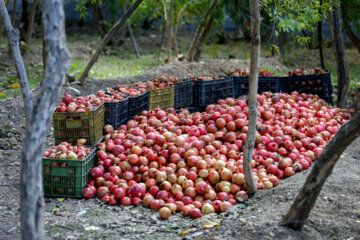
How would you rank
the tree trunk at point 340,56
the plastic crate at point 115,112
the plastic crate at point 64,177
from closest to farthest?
the plastic crate at point 64,177
the plastic crate at point 115,112
the tree trunk at point 340,56

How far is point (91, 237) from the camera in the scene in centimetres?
367

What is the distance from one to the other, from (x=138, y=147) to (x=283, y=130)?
84.3 inches

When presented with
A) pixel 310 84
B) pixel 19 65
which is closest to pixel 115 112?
pixel 19 65

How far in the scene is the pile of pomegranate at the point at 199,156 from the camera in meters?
4.53

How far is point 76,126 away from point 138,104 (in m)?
1.43

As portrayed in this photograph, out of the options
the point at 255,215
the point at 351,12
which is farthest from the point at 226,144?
the point at 351,12

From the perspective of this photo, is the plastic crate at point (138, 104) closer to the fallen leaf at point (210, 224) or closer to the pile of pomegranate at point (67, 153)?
the pile of pomegranate at point (67, 153)

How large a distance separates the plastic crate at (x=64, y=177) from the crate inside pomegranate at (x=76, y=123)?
0.57m

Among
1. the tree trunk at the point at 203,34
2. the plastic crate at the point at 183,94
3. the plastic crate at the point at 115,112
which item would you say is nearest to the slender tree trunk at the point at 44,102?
the plastic crate at the point at 115,112

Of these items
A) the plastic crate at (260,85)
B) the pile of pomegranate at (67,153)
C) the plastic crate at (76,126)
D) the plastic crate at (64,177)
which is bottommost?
the plastic crate at (64,177)

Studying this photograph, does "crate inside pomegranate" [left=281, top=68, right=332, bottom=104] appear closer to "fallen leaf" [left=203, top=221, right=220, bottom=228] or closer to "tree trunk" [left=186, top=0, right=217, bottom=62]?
"tree trunk" [left=186, top=0, right=217, bottom=62]

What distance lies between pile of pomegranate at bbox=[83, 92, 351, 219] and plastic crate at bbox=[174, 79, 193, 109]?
1067 millimetres

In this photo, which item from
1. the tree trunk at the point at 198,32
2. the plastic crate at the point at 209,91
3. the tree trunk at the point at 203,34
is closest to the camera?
the plastic crate at the point at 209,91

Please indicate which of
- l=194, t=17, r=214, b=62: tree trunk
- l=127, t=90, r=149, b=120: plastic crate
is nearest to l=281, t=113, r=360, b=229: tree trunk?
l=127, t=90, r=149, b=120: plastic crate
